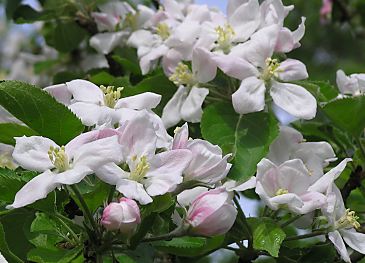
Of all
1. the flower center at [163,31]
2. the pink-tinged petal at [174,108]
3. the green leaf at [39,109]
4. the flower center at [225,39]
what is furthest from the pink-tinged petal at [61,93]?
the flower center at [163,31]

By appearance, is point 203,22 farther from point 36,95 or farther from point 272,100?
point 36,95

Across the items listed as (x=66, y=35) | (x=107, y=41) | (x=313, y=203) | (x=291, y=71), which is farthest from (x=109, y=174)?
(x=66, y=35)

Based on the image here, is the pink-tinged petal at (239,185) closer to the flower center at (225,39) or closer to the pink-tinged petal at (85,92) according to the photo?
the pink-tinged petal at (85,92)

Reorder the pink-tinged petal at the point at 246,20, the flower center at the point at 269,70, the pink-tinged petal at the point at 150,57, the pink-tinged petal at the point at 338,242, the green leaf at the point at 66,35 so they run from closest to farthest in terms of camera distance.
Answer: the pink-tinged petal at the point at 338,242, the flower center at the point at 269,70, the pink-tinged petal at the point at 246,20, the pink-tinged petal at the point at 150,57, the green leaf at the point at 66,35

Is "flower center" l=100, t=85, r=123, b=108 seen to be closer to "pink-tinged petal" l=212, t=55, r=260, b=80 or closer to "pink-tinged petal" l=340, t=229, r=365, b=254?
"pink-tinged petal" l=212, t=55, r=260, b=80

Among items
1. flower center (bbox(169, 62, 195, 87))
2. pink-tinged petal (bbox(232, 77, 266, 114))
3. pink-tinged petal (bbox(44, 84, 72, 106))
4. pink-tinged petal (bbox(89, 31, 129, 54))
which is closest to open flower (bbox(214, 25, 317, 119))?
pink-tinged petal (bbox(232, 77, 266, 114))
